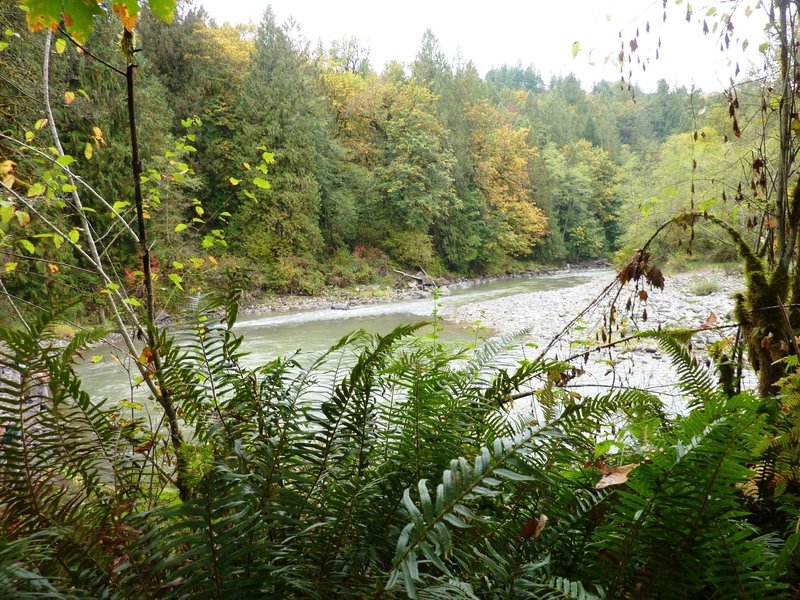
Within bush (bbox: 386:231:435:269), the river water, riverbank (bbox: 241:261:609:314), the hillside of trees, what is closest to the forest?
the river water

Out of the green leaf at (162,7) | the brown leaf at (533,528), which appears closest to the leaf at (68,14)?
the green leaf at (162,7)

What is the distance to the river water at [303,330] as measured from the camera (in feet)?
24.2

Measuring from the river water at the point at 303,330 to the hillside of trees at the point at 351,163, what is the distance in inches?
88.7

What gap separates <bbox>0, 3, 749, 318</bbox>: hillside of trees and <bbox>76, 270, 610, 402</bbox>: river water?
2.25 metres

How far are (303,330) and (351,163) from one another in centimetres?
1445

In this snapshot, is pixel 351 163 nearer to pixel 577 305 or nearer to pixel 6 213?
pixel 577 305

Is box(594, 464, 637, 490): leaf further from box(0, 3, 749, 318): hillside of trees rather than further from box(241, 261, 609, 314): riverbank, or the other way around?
box(241, 261, 609, 314): riverbank

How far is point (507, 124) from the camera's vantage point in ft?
104

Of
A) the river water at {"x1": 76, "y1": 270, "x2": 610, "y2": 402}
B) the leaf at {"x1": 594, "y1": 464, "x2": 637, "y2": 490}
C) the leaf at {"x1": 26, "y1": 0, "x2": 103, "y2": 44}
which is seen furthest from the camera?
the river water at {"x1": 76, "y1": 270, "x2": 610, "y2": 402}

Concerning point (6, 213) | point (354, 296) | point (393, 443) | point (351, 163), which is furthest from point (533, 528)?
point (351, 163)

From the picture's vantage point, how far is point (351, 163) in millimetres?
23938

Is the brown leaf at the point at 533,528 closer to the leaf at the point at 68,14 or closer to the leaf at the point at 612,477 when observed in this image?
the leaf at the point at 612,477

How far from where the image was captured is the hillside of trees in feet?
46.5

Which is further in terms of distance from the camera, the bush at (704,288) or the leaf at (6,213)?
the bush at (704,288)
